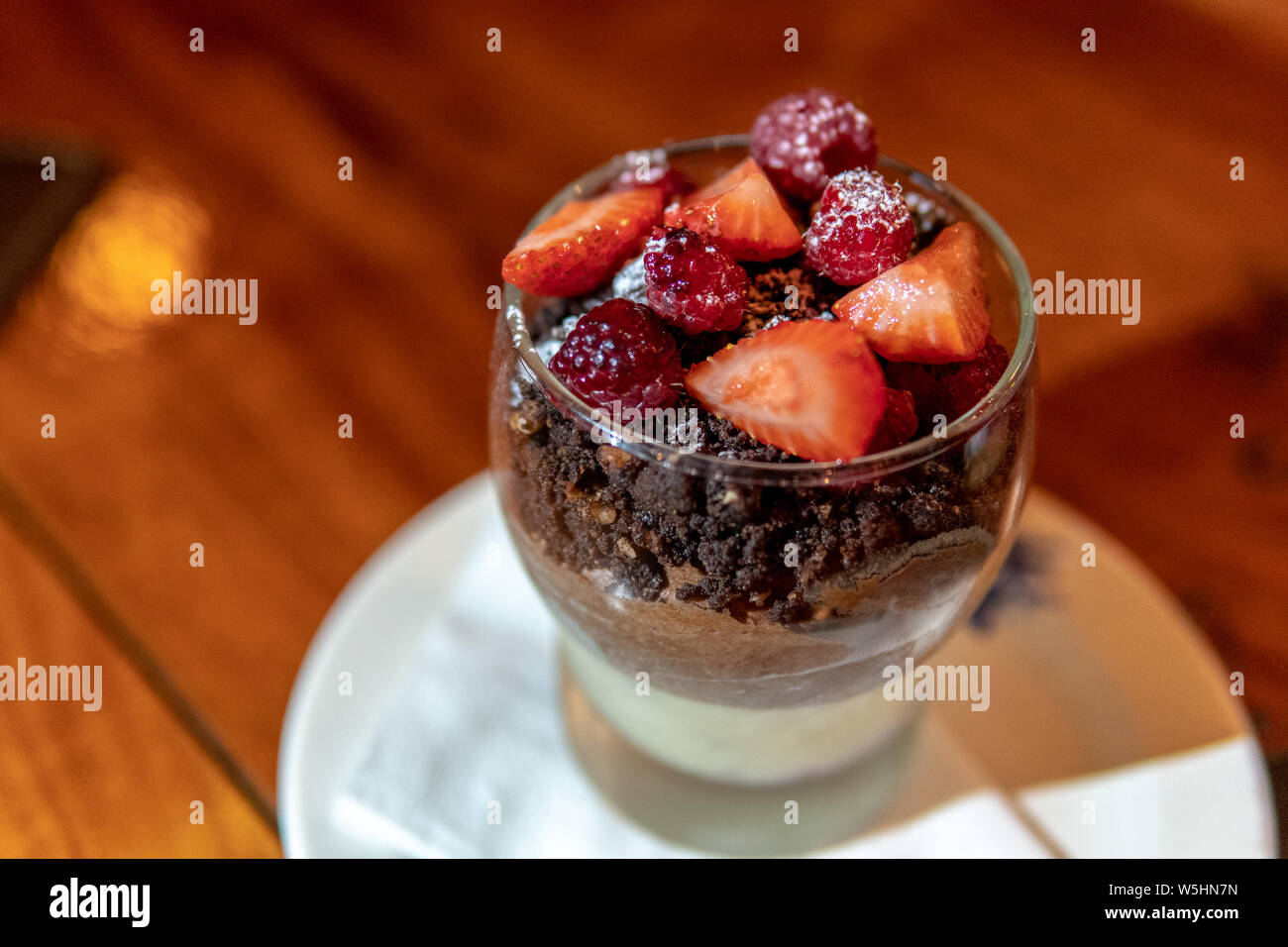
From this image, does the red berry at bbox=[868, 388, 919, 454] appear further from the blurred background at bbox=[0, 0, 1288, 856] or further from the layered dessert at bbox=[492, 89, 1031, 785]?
the blurred background at bbox=[0, 0, 1288, 856]

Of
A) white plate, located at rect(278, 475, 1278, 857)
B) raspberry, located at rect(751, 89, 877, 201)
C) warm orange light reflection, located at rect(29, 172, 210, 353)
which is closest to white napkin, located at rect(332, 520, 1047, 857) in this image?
white plate, located at rect(278, 475, 1278, 857)

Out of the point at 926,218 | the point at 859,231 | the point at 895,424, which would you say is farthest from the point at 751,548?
the point at 926,218

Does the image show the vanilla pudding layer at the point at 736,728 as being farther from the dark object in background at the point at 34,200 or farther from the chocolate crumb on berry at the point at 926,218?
the dark object in background at the point at 34,200

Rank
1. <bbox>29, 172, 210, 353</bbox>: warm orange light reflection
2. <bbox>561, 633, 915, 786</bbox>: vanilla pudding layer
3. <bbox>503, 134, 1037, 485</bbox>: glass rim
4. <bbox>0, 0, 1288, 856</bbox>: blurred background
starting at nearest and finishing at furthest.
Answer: <bbox>503, 134, 1037, 485</bbox>: glass rim
<bbox>561, 633, 915, 786</bbox>: vanilla pudding layer
<bbox>0, 0, 1288, 856</bbox>: blurred background
<bbox>29, 172, 210, 353</bbox>: warm orange light reflection

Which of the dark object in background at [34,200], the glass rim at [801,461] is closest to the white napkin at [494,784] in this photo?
the glass rim at [801,461]

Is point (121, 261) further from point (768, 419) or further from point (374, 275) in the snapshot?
point (768, 419)

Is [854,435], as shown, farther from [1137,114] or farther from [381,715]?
[1137,114]
